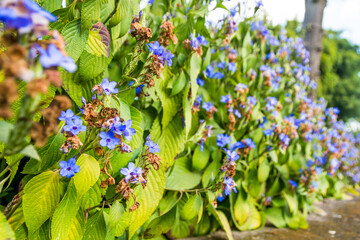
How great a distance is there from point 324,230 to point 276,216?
44 centimetres

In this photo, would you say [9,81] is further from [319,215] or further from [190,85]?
[319,215]

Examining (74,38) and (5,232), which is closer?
(5,232)

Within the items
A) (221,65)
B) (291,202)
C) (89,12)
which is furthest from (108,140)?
(291,202)

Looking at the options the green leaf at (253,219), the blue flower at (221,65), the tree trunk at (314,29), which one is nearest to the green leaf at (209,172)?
the green leaf at (253,219)

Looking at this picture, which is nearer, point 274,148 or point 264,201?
point 274,148

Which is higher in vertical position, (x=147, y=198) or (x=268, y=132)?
(x=268, y=132)

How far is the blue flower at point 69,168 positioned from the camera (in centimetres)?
109

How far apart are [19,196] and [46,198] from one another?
163 mm

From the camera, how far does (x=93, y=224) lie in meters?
1.38

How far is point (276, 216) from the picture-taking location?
2.77 metres

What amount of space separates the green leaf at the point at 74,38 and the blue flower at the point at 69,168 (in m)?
0.41

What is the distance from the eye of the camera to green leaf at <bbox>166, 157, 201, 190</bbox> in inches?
77.6

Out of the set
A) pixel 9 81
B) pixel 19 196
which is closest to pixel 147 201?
pixel 19 196

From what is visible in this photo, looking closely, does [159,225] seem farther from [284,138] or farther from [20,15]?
[20,15]
